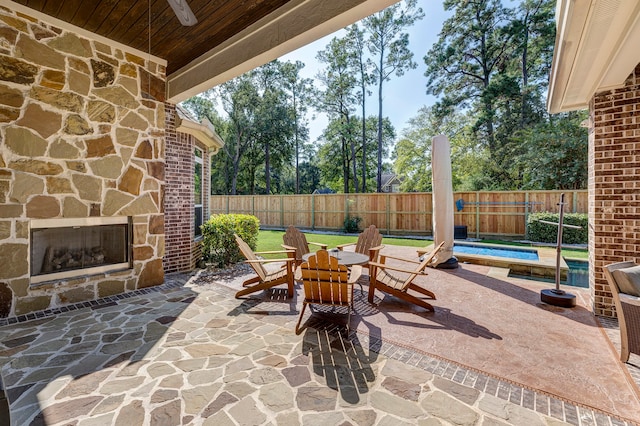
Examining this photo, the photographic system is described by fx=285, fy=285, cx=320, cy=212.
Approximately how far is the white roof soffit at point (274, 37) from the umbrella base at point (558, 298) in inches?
174

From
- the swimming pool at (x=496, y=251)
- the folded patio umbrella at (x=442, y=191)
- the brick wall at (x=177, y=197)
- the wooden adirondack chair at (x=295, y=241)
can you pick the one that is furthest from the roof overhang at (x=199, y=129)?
the swimming pool at (x=496, y=251)

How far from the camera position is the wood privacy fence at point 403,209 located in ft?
35.3

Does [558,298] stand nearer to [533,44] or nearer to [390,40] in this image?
[533,44]

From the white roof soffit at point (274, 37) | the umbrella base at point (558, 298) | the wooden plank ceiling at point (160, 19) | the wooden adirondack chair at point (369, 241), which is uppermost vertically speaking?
the wooden plank ceiling at point (160, 19)

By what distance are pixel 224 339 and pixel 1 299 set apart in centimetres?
304

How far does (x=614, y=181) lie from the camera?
3.54 metres

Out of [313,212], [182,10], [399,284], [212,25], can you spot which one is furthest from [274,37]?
[313,212]

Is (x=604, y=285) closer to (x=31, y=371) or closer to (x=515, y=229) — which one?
(x=31, y=371)

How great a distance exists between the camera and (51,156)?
395 cm

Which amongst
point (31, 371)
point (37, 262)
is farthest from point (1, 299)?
point (31, 371)

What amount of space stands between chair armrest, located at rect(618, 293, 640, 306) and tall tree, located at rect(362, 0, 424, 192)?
17253 millimetres

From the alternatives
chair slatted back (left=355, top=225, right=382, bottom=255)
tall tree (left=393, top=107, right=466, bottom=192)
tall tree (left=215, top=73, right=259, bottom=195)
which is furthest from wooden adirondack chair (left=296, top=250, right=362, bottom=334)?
tall tree (left=215, top=73, right=259, bottom=195)

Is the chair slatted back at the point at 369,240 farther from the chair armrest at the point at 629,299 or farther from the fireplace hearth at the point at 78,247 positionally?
the fireplace hearth at the point at 78,247

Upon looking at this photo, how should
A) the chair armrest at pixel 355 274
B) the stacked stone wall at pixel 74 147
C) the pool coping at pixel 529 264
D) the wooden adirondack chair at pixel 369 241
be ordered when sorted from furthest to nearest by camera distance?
the pool coping at pixel 529 264, the wooden adirondack chair at pixel 369 241, the stacked stone wall at pixel 74 147, the chair armrest at pixel 355 274
